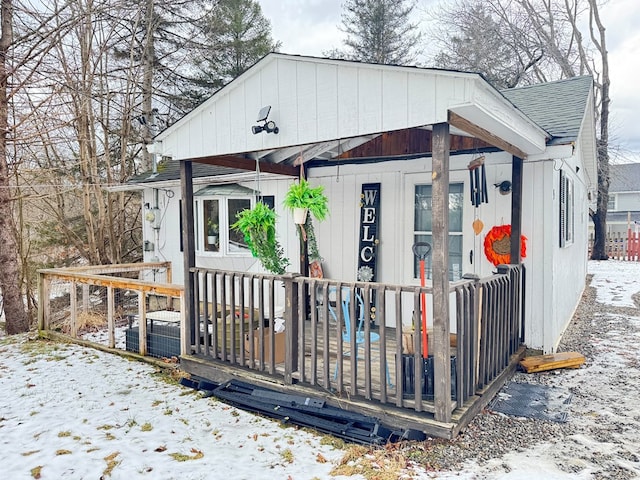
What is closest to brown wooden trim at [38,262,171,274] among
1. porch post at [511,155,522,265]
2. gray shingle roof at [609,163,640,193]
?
porch post at [511,155,522,265]

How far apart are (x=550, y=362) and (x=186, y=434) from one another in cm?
358

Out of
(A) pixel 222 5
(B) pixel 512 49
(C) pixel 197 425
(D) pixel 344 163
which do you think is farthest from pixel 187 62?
(B) pixel 512 49

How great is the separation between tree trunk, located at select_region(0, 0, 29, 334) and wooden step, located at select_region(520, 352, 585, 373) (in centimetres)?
707

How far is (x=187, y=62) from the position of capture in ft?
42.5

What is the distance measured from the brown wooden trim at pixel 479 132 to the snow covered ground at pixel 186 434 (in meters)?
2.24

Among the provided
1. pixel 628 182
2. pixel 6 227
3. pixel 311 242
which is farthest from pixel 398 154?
pixel 628 182

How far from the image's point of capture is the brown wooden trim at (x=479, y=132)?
2971mm

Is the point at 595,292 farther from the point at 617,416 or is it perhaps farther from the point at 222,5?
the point at 222,5

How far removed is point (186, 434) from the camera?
3195 millimetres

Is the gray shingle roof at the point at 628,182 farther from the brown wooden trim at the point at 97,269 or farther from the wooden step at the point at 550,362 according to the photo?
the brown wooden trim at the point at 97,269

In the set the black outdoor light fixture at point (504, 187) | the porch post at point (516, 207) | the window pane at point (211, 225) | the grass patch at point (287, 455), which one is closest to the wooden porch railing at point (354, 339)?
the porch post at point (516, 207)

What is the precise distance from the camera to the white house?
10.2ft

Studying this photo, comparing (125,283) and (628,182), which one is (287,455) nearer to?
(125,283)

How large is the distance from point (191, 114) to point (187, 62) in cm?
1001
